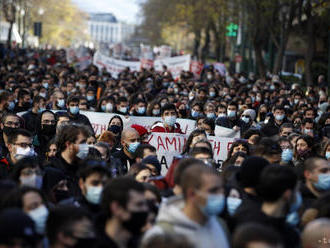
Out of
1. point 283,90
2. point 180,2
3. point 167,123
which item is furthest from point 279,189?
point 180,2

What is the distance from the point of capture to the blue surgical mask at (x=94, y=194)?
18.3ft

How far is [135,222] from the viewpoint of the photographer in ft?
15.8

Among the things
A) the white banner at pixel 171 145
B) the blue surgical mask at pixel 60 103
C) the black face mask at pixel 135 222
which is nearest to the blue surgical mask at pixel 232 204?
the black face mask at pixel 135 222

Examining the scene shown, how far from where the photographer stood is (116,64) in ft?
97.3

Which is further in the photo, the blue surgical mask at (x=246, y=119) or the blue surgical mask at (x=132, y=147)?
the blue surgical mask at (x=246, y=119)

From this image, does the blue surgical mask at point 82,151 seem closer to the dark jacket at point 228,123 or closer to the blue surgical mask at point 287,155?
the blue surgical mask at point 287,155

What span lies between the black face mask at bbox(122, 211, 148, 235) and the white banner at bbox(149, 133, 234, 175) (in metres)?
5.94

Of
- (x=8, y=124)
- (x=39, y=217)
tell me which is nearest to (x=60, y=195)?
(x=39, y=217)

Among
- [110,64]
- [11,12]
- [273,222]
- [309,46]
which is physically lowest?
[273,222]

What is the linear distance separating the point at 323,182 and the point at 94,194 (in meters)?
2.07

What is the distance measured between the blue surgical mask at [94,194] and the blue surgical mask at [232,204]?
0.97 m

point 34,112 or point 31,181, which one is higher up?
point 34,112

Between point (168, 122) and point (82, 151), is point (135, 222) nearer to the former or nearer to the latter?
point (82, 151)

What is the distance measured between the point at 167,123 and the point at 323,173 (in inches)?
210
